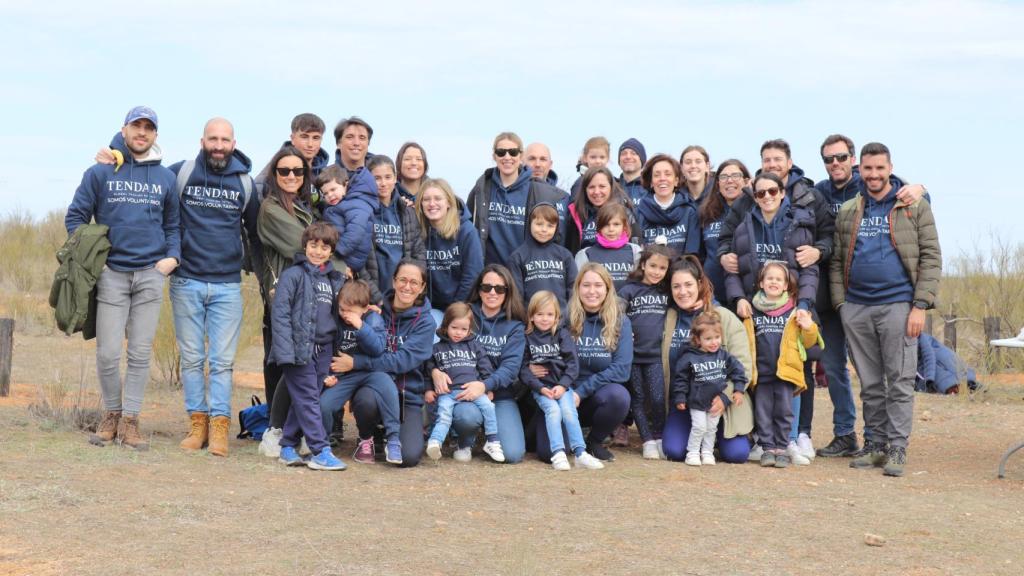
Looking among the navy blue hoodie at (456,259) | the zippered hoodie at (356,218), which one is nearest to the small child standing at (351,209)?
the zippered hoodie at (356,218)

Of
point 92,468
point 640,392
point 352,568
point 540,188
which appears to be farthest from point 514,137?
point 352,568

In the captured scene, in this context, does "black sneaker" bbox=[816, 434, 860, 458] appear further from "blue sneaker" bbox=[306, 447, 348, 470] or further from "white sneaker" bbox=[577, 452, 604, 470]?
"blue sneaker" bbox=[306, 447, 348, 470]

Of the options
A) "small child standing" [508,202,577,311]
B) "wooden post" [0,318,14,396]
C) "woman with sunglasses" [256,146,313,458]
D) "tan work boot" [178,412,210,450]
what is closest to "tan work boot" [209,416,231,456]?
"tan work boot" [178,412,210,450]

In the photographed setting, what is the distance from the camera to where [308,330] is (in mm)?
7113

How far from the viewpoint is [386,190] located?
310 inches

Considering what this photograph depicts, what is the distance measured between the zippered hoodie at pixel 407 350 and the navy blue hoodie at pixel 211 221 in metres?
1.07

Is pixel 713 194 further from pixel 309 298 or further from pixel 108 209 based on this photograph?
pixel 108 209

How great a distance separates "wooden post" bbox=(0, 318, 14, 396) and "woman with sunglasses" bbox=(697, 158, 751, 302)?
713 cm

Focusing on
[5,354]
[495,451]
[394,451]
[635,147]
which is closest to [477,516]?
[394,451]

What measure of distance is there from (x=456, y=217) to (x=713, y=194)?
2.00m

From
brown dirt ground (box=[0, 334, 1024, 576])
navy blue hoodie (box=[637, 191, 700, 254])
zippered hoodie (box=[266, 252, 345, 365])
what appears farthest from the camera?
navy blue hoodie (box=[637, 191, 700, 254])

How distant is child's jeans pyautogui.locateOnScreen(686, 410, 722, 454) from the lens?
793 cm

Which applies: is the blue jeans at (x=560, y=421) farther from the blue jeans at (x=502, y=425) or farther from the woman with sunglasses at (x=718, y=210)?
the woman with sunglasses at (x=718, y=210)

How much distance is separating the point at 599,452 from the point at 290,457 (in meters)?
2.13
